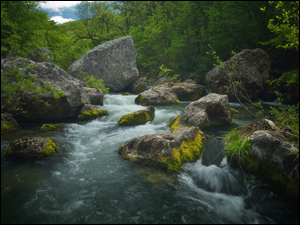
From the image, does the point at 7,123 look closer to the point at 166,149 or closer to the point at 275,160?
the point at 166,149

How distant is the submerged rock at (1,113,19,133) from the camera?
8.10m

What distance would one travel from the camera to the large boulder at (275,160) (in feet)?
12.1

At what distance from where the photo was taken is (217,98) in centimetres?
907

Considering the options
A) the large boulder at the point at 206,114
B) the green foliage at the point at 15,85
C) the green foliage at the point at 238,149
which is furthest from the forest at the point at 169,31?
the green foliage at the point at 238,149

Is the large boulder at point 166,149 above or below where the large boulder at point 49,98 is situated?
below

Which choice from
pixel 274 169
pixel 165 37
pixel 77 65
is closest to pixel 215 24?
pixel 165 37

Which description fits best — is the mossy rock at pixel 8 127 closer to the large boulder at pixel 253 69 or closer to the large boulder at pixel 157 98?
the large boulder at pixel 157 98

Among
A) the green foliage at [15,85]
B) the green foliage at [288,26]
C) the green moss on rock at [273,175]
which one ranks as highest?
the green foliage at [288,26]

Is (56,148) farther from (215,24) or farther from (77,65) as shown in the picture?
(215,24)

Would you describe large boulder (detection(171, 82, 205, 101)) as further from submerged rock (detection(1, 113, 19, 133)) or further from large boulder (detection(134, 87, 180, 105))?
submerged rock (detection(1, 113, 19, 133))

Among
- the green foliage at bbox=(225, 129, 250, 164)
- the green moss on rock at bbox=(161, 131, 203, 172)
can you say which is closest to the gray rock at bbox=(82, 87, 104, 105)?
the green moss on rock at bbox=(161, 131, 203, 172)

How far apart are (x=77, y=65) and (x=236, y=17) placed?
58.1ft

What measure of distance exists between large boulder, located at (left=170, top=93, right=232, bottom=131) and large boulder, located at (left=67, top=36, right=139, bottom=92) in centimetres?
1252

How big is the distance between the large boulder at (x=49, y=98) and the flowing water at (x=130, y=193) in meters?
4.29
